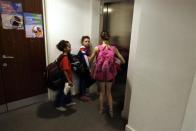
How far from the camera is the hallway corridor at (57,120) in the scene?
2.21m

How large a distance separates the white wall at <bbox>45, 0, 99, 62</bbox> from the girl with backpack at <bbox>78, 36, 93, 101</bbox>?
180 millimetres

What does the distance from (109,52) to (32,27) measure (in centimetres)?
139

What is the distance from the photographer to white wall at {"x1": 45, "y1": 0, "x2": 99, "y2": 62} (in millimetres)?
2605

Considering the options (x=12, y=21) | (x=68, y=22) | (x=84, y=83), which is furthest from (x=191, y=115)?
(x=12, y=21)

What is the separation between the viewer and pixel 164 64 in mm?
1534

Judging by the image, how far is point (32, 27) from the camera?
8.16 feet

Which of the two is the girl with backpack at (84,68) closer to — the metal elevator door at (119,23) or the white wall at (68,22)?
the white wall at (68,22)

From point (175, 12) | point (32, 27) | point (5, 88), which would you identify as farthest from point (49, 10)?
point (175, 12)

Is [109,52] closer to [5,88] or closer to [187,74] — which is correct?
[187,74]

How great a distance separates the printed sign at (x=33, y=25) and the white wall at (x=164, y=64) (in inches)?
68.7

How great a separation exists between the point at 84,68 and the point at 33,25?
1179 mm

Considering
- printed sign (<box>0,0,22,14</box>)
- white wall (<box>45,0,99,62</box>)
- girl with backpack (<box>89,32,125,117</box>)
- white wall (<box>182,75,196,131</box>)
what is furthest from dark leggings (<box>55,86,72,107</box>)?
white wall (<box>182,75,196,131</box>)

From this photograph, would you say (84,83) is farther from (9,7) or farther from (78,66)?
(9,7)

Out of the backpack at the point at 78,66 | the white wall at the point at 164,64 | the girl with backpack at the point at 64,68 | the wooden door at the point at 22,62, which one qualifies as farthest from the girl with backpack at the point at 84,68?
the white wall at the point at 164,64
